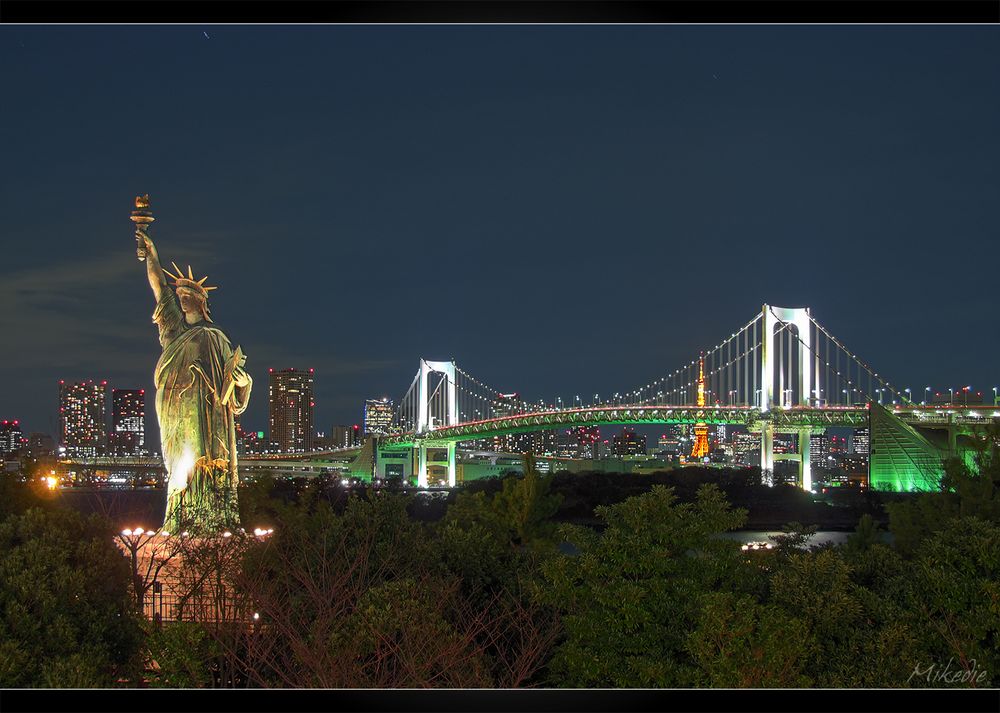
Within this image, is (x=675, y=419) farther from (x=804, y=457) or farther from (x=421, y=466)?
(x=421, y=466)

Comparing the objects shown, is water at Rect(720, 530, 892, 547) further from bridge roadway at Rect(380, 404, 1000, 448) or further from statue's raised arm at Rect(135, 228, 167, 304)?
statue's raised arm at Rect(135, 228, 167, 304)

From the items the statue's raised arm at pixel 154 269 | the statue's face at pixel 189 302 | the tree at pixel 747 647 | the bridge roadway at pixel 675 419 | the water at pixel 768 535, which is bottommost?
the water at pixel 768 535

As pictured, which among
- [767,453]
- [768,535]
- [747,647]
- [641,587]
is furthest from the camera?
[767,453]

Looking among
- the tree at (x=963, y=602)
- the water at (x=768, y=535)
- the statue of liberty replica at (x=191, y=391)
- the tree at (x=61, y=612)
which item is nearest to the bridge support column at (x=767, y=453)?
the water at (x=768, y=535)

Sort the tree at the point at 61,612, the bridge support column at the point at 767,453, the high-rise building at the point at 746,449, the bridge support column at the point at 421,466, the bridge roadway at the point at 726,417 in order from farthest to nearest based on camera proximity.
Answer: the high-rise building at the point at 746,449, the bridge support column at the point at 421,466, the bridge support column at the point at 767,453, the bridge roadway at the point at 726,417, the tree at the point at 61,612

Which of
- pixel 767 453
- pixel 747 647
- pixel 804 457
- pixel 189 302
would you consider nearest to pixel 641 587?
pixel 747 647

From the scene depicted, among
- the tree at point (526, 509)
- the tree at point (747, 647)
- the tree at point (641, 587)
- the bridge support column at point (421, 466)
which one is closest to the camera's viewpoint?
the tree at point (747, 647)

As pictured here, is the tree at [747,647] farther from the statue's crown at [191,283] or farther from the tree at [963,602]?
the statue's crown at [191,283]
